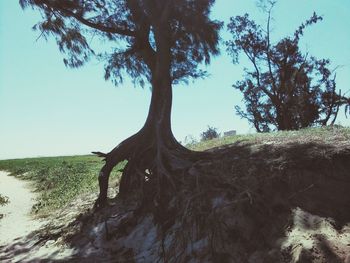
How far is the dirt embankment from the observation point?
5227 mm

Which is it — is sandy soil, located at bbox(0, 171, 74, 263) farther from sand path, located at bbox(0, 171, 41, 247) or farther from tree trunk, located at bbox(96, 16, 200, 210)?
tree trunk, located at bbox(96, 16, 200, 210)

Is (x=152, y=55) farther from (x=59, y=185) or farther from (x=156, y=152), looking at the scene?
(x=59, y=185)

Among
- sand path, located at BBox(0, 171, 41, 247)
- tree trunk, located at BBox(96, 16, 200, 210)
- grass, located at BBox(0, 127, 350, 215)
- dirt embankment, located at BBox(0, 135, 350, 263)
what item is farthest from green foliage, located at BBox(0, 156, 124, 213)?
dirt embankment, located at BBox(0, 135, 350, 263)

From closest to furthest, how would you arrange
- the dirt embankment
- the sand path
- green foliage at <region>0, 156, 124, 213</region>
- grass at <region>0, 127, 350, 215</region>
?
Answer: 1. the dirt embankment
2. grass at <region>0, 127, 350, 215</region>
3. the sand path
4. green foliage at <region>0, 156, 124, 213</region>

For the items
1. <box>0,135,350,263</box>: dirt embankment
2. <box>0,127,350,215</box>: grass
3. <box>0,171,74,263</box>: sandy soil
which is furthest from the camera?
<box>0,127,350,215</box>: grass

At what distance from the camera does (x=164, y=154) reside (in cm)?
831

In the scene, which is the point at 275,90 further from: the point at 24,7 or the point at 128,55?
the point at 24,7

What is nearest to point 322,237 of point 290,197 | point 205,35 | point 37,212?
point 290,197

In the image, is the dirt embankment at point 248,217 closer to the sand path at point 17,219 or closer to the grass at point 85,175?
the grass at point 85,175

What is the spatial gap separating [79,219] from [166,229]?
3.20 meters

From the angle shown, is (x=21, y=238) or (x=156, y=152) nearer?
(x=156, y=152)

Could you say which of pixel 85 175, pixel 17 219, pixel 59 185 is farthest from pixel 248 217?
pixel 85 175

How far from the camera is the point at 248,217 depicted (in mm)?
5742

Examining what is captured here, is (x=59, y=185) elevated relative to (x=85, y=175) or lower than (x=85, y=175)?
lower
